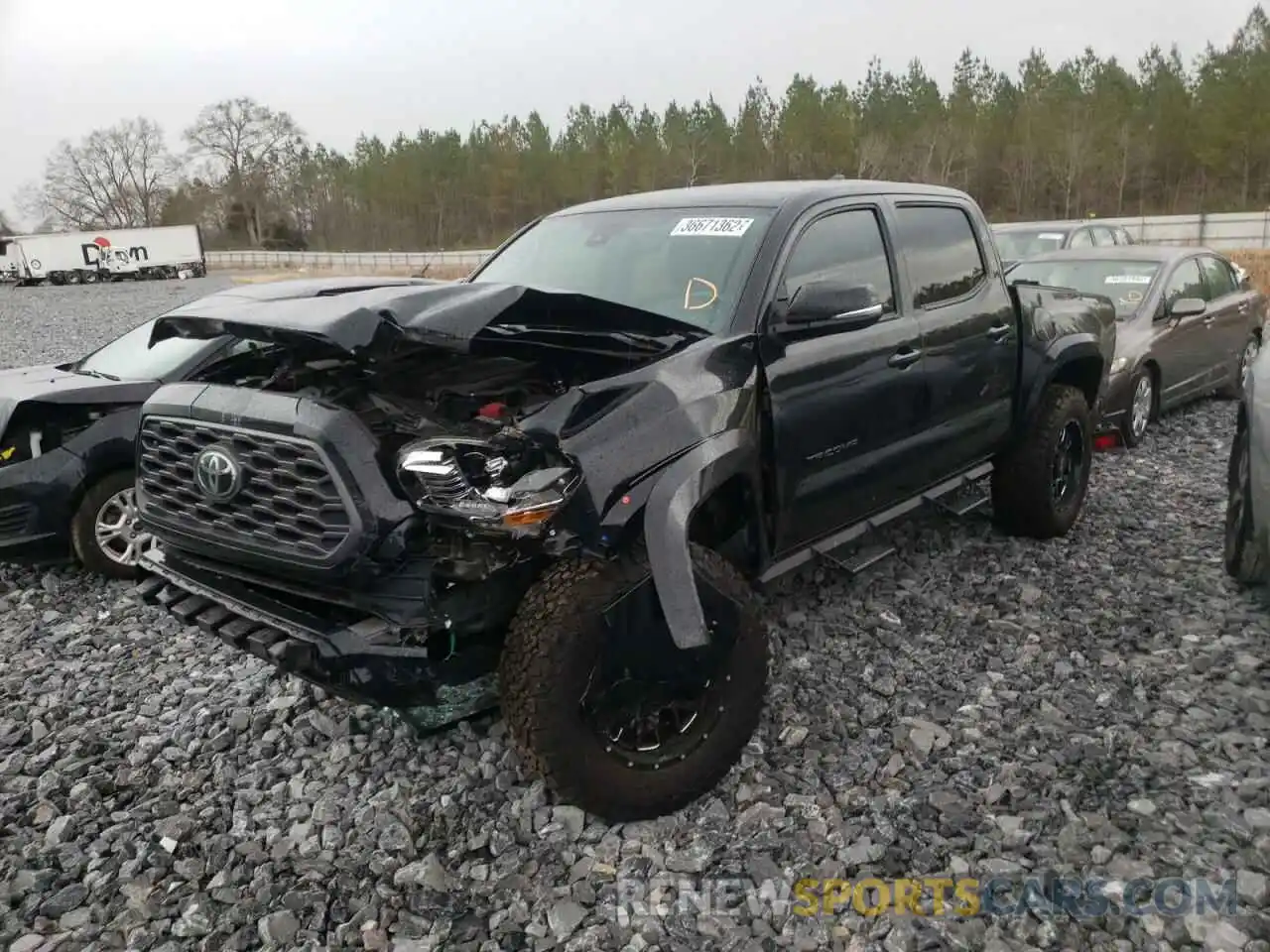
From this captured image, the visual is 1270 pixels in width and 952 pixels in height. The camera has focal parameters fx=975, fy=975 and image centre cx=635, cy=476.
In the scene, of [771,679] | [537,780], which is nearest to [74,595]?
[537,780]

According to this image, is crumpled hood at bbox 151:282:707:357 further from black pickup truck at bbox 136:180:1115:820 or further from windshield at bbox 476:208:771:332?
windshield at bbox 476:208:771:332

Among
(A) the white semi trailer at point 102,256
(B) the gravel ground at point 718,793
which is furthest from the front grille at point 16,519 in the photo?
(A) the white semi trailer at point 102,256

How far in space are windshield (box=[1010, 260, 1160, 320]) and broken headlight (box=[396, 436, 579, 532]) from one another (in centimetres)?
650

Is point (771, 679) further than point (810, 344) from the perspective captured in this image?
Yes

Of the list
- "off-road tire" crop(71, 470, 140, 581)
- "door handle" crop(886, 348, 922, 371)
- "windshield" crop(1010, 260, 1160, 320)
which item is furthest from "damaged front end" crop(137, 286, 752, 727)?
"windshield" crop(1010, 260, 1160, 320)

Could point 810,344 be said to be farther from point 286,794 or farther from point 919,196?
point 286,794

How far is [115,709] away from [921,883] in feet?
10.4

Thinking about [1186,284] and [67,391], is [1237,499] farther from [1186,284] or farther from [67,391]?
[67,391]

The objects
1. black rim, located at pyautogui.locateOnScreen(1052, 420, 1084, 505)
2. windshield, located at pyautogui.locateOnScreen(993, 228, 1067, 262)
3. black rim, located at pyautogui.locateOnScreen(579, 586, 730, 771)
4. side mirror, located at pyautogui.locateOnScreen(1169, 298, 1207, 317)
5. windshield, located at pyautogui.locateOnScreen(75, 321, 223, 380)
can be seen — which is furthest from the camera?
windshield, located at pyautogui.locateOnScreen(993, 228, 1067, 262)

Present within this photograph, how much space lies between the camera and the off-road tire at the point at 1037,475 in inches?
206

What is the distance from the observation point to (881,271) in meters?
4.17

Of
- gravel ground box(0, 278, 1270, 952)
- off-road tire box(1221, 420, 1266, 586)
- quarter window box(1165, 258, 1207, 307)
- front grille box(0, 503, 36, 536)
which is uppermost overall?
quarter window box(1165, 258, 1207, 307)

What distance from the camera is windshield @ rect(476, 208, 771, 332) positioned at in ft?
11.7

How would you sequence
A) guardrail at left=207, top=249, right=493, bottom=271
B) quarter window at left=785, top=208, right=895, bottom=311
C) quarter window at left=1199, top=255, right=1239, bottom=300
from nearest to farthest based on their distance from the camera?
quarter window at left=785, top=208, right=895, bottom=311 → quarter window at left=1199, top=255, right=1239, bottom=300 → guardrail at left=207, top=249, right=493, bottom=271
